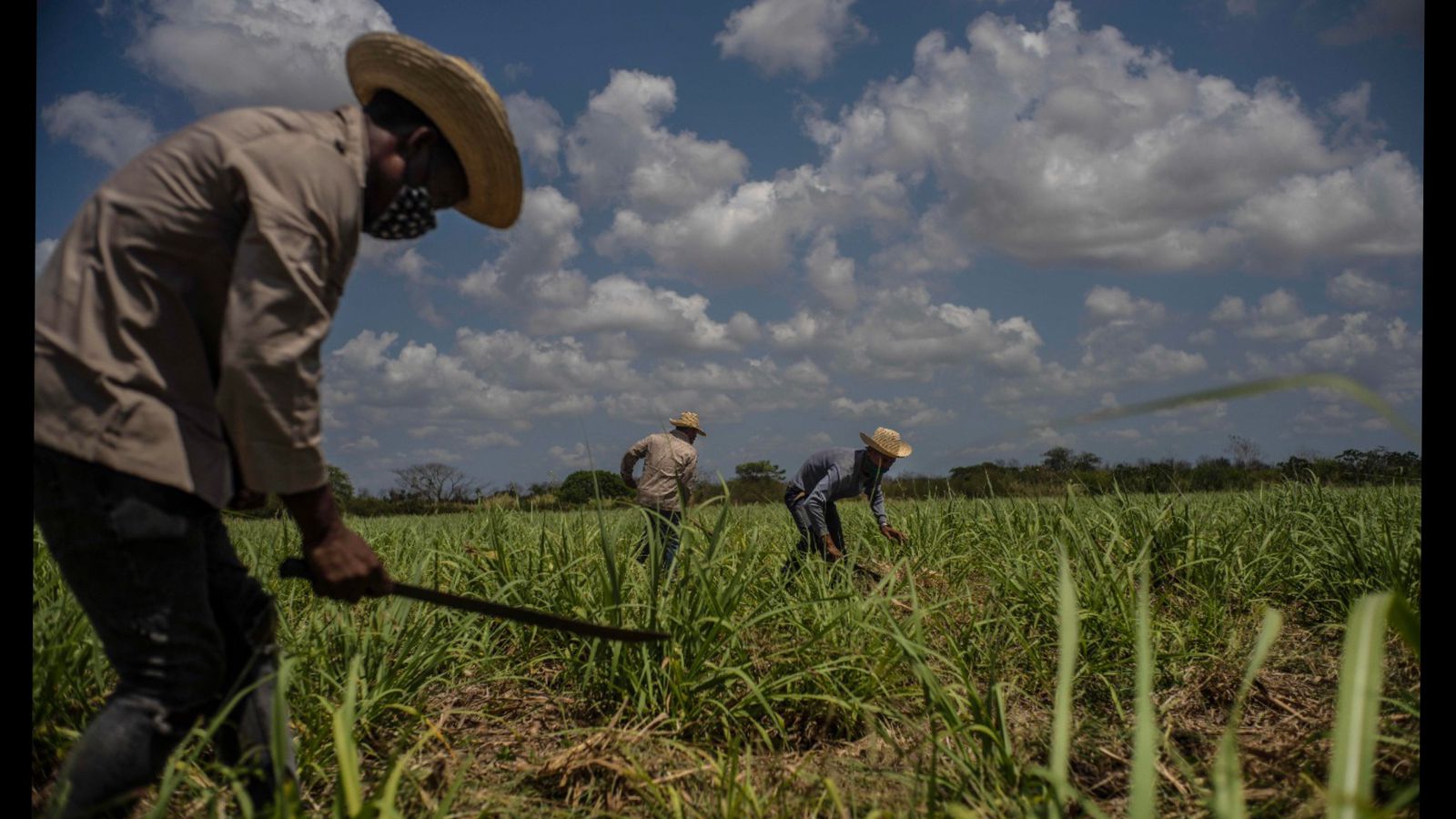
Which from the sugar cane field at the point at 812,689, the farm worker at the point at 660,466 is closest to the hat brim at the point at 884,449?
the farm worker at the point at 660,466

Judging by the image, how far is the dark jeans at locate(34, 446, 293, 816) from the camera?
1.51m

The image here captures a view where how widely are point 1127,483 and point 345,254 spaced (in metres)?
4.88

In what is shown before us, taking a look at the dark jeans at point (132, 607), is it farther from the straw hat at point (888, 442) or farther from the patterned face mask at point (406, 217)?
the straw hat at point (888, 442)

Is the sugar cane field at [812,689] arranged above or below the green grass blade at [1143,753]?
below

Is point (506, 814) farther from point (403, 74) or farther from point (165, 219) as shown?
point (403, 74)

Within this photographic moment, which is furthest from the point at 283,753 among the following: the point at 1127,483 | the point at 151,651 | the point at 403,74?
the point at 1127,483

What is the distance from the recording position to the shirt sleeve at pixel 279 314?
5.02 feet

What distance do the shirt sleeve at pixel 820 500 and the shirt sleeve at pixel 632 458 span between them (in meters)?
2.05

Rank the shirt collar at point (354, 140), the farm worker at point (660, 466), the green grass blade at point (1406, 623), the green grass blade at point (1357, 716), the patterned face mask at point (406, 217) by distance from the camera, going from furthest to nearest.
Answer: the farm worker at point (660, 466) → the patterned face mask at point (406, 217) → the shirt collar at point (354, 140) → the green grass blade at point (1406, 623) → the green grass blade at point (1357, 716)

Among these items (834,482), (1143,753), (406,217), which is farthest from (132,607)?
(834,482)

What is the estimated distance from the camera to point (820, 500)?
250 inches

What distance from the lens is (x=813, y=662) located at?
2795 mm

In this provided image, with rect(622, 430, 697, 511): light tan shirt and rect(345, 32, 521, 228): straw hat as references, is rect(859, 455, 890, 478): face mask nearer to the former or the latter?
rect(622, 430, 697, 511): light tan shirt

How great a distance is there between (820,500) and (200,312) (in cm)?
510
